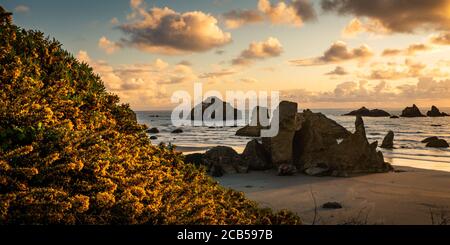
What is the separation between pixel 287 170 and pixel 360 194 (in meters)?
6.07

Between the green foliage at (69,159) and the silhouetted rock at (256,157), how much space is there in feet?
63.4

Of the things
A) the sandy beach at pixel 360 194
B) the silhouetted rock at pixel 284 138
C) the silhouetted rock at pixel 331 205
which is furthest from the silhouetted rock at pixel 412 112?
the silhouetted rock at pixel 331 205

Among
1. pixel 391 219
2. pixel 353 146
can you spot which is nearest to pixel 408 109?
pixel 353 146

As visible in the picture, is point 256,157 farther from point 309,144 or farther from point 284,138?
point 309,144

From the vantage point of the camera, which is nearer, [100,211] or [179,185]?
[100,211]

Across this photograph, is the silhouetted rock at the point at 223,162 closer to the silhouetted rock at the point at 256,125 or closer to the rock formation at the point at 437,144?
the rock formation at the point at 437,144

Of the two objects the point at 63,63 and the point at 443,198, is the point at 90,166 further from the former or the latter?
the point at 443,198

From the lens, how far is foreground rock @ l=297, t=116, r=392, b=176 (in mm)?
23391

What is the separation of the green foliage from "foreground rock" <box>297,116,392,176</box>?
1858cm

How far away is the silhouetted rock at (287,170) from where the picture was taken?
2305cm

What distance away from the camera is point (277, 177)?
22.6 metres

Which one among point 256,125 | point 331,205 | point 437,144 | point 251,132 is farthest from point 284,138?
point 256,125

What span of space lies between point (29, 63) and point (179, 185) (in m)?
2.30

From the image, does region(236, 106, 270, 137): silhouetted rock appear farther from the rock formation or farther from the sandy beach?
the sandy beach
